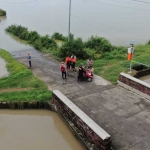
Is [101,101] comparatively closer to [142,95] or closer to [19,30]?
[142,95]

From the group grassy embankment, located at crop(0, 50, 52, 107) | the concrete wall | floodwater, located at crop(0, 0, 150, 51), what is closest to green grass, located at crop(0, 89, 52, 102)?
grassy embankment, located at crop(0, 50, 52, 107)

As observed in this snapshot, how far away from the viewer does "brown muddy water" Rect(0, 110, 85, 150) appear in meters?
8.84

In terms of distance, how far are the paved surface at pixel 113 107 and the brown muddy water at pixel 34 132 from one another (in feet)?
4.09

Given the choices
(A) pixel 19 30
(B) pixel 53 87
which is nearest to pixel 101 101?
(B) pixel 53 87

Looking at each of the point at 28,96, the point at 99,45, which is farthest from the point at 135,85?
the point at 99,45

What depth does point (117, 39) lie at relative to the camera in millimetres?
27906

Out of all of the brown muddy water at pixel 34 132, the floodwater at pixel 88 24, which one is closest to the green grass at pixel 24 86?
the brown muddy water at pixel 34 132

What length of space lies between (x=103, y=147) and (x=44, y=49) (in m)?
16.5

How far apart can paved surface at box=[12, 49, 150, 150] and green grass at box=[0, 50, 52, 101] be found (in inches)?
22.9

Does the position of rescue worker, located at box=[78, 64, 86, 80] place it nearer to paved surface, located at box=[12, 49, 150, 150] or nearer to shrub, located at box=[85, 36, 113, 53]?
paved surface, located at box=[12, 49, 150, 150]

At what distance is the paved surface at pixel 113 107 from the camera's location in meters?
8.39

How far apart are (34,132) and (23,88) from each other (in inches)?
152

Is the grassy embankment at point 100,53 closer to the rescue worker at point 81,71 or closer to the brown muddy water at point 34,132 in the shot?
the rescue worker at point 81,71

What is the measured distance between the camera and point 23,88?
12.9 meters
